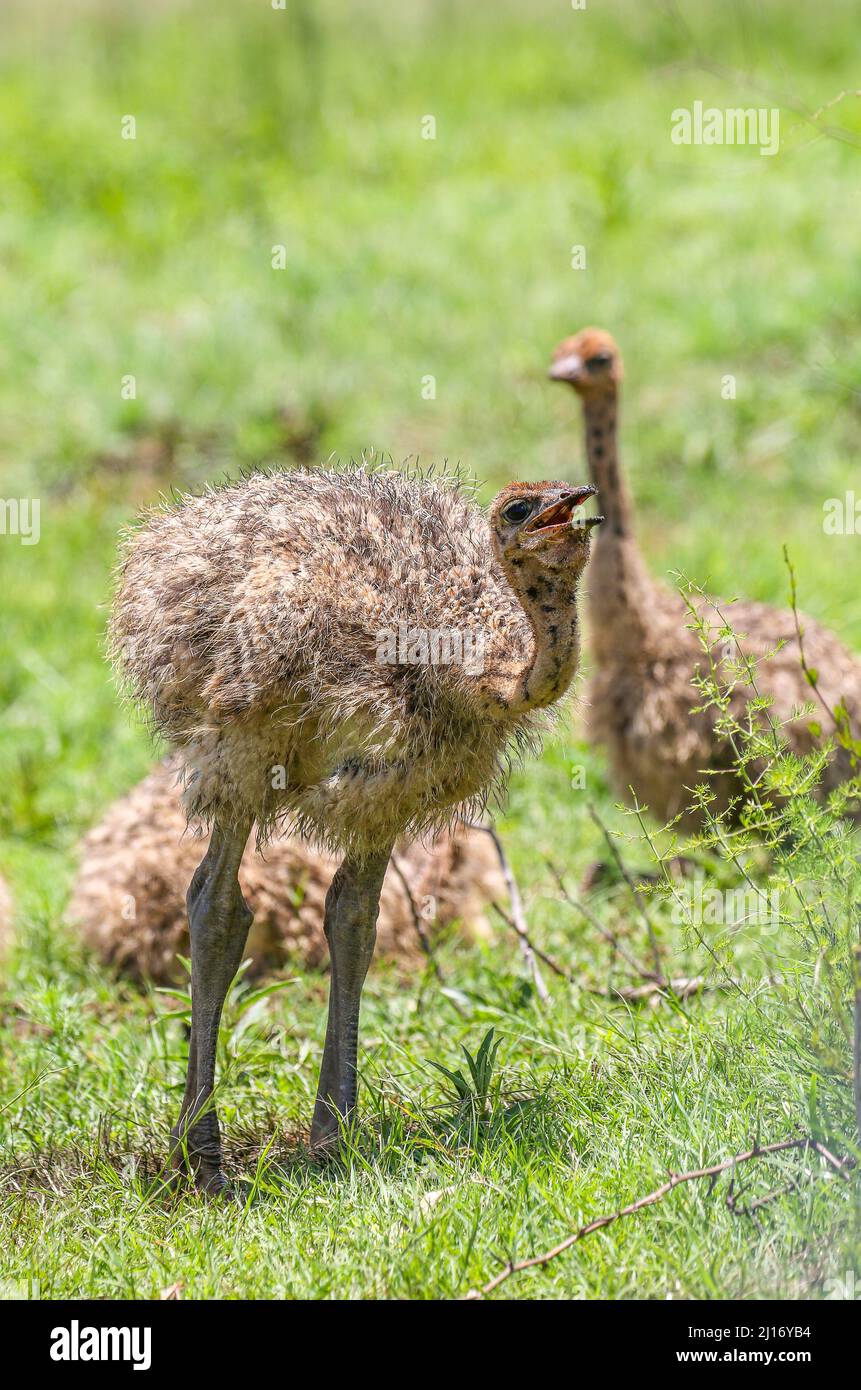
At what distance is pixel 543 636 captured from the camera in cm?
359

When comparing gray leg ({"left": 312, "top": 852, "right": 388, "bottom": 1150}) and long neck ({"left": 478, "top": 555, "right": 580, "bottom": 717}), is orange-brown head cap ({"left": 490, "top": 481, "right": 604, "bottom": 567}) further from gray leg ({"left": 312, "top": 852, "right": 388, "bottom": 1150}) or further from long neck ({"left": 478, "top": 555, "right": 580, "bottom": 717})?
gray leg ({"left": 312, "top": 852, "right": 388, "bottom": 1150})

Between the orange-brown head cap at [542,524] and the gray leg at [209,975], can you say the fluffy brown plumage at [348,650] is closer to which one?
the orange-brown head cap at [542,524]

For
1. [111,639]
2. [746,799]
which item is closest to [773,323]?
[746,799]

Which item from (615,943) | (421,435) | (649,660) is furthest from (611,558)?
(421,435)

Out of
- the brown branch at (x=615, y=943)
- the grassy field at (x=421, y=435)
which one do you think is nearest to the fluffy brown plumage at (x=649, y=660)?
the grassy field at (x=421, y=435)

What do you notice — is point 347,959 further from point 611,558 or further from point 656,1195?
point 611,558

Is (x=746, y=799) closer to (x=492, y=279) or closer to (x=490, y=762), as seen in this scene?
(x=490, y=762)

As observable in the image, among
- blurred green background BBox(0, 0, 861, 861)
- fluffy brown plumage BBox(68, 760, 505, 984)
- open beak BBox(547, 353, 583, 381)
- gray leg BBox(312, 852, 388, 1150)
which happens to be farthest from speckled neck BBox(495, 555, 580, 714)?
blurred green background BBox(0, 0, 861, 861)

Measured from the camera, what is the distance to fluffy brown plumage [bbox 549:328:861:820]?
631 centimetres

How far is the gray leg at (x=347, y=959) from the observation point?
4109 millimetres

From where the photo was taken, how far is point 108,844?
621cm

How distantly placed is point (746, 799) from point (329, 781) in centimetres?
266

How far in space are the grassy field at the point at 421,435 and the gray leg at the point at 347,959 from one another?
13 centimetres
